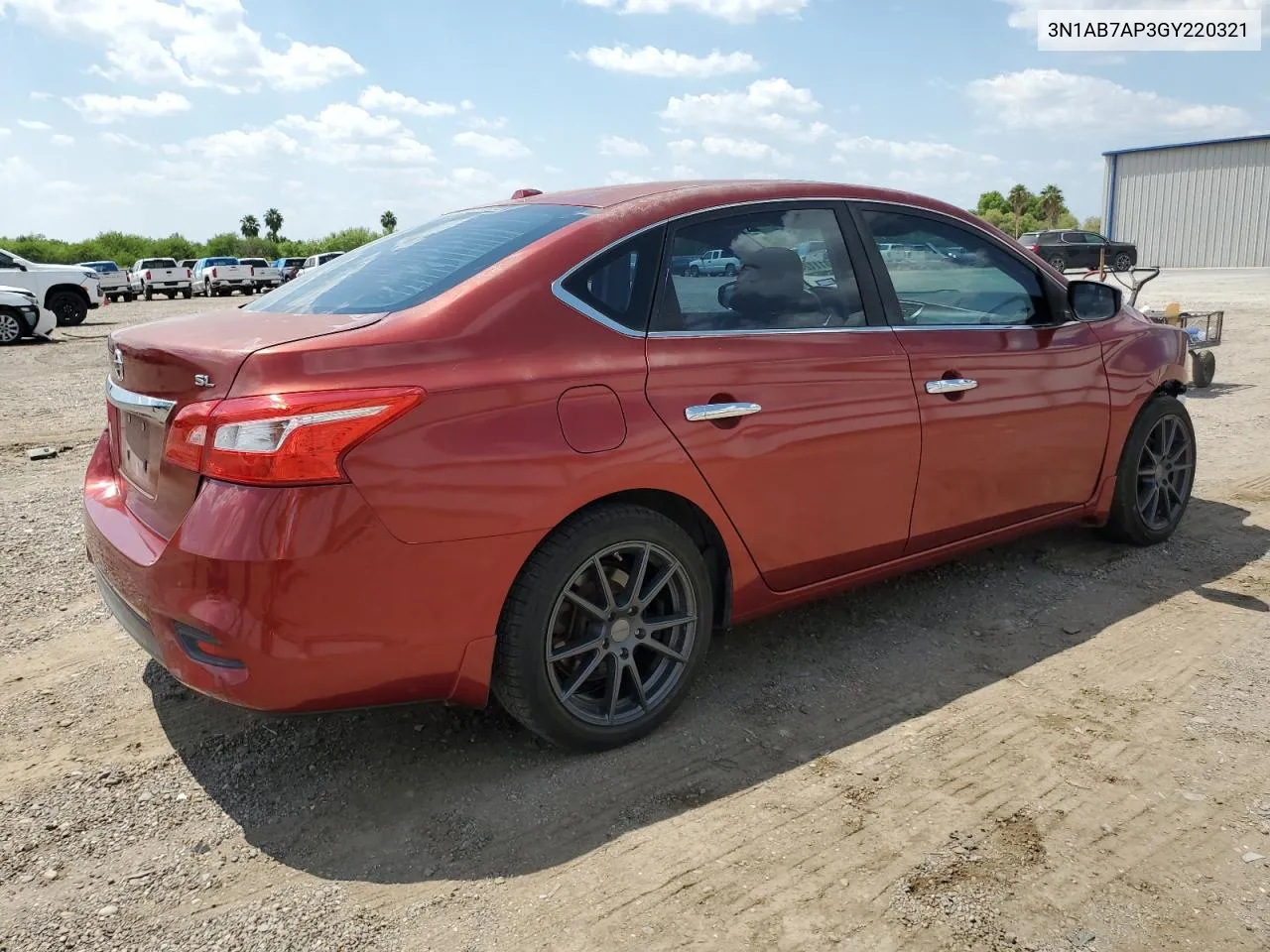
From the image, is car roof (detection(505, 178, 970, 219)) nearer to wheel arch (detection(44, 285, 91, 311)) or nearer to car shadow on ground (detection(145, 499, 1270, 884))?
car shadow on ground (detection(145, 499, 1270, 884))

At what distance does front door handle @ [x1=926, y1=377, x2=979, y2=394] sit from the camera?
3.69 metres

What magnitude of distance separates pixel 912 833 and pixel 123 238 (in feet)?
264

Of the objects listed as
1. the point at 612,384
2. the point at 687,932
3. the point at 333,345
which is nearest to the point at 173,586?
the point at 333,345

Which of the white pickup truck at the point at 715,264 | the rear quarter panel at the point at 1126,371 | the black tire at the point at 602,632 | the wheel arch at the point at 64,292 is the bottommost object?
the black tire at the point at 602,632

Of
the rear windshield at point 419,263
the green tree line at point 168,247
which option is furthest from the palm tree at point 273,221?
the rear windshield at point 419,263

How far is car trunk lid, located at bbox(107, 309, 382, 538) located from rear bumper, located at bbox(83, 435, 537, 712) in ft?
0.38

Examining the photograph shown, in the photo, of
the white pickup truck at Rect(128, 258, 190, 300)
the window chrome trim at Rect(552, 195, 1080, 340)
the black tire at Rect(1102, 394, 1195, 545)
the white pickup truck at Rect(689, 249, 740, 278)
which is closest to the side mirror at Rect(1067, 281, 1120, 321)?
the window chrome trim at Rect(552, 195, 1080, 340)

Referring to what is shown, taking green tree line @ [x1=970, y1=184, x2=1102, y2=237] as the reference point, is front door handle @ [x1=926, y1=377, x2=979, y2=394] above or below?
below

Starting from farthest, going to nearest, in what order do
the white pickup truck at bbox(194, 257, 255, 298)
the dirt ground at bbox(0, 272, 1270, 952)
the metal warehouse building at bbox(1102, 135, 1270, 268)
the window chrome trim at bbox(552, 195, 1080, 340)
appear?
the white pickup truck at bbox(194, 257, 255, 298), the metal warehouse building at bbox(1102, 135, 1270, 268), the window chrome trim at bbox(552, 195, 1080, 340), the dirt ground at bbox(0, 272, 1270, 952)

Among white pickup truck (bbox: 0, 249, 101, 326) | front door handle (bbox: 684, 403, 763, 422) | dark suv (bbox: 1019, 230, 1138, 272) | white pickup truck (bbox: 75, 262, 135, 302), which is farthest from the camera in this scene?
white pickup truck (bbox: 75, 262, 135, 302)

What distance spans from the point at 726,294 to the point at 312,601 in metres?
1.62

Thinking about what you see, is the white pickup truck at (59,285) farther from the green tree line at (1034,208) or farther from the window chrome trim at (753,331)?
the green tree line at (1034,208)

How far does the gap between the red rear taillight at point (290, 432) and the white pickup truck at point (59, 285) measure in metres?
20.8

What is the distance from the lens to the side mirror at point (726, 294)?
3.25m
